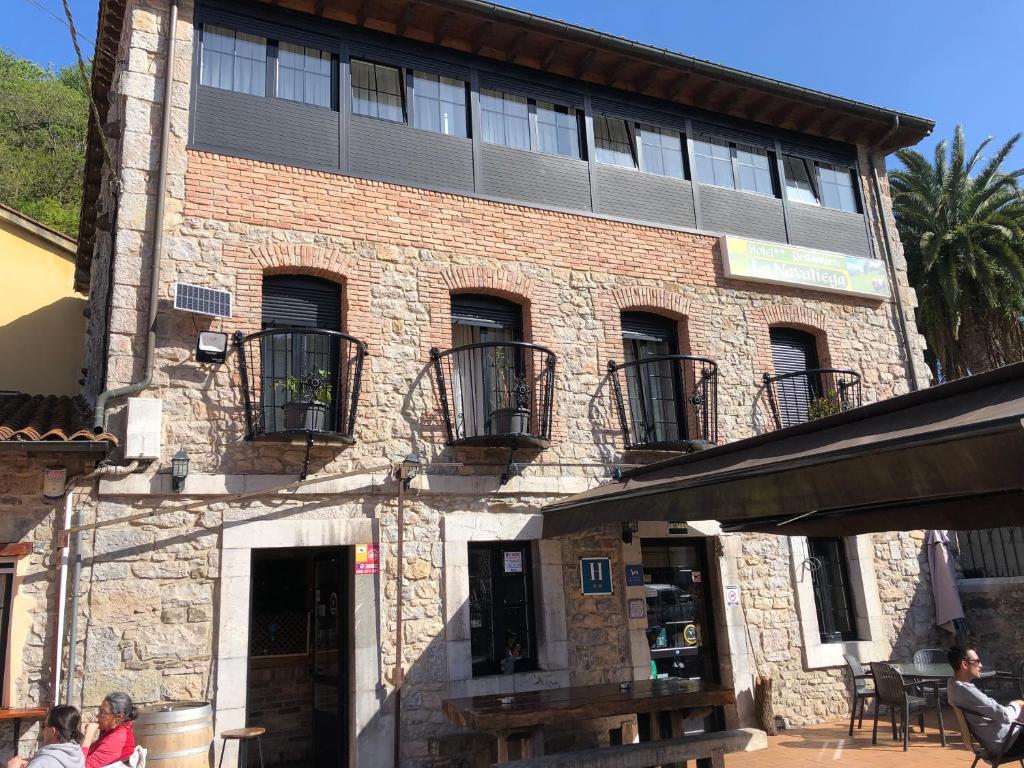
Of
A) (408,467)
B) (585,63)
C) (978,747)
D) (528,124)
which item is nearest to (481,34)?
(528,124)

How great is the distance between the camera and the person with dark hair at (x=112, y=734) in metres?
5.07

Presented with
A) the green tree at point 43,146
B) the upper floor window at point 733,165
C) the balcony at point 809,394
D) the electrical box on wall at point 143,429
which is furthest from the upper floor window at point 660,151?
the green tree at point 43,146

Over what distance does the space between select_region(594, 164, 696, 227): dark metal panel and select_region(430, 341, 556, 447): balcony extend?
2392mm

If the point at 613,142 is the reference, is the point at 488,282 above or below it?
below

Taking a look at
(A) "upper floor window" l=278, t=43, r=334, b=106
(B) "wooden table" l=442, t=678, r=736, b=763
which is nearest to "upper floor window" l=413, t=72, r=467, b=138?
(A) "upper floor window" l=278, t=43, r=334, b=106

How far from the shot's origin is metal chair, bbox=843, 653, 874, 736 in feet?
27.7

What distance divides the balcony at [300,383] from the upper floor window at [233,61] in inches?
111

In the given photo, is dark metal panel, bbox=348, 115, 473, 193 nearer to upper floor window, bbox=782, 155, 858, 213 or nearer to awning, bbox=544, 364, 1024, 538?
awning, bbox=544, 364, 1024, 538

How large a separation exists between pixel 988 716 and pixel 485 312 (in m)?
6.02

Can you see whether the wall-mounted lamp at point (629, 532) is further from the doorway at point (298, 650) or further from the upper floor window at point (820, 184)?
the upper floor window at point (820, 184)

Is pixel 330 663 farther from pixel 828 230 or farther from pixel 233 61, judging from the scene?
pixel 828 230

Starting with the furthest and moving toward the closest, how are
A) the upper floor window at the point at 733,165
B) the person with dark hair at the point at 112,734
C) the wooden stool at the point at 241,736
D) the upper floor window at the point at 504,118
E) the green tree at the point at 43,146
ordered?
the green tree at the point at 43,146 → the upper floor window at the point at 733,165 → the upper floor window at the point at 504,118 → the wooden stool at the point at 241,736 → the person with dark hair at the point at 112,734

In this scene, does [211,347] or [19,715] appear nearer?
[19,715]

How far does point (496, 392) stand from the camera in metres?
8.66
